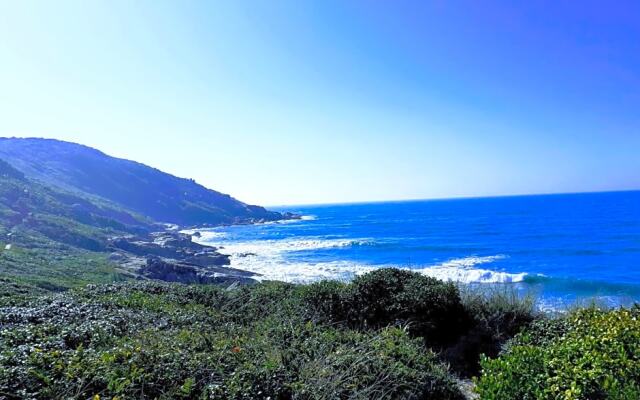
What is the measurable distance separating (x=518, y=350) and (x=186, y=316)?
609cm

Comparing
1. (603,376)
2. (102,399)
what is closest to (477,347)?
(603,376)

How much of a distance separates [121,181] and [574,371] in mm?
124888

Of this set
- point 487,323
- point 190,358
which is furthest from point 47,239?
point 190,358

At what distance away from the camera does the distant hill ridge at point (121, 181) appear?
101562 millimetres

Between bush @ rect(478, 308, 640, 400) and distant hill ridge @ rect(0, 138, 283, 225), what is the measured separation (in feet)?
347

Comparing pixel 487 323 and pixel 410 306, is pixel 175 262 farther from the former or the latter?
pixel 487 323

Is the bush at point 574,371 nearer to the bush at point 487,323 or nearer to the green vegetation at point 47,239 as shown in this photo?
the bush at point 487,323

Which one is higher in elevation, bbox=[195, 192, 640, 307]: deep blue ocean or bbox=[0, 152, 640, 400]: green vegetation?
bbox=[0, 152, 640, 400]: green vegetation

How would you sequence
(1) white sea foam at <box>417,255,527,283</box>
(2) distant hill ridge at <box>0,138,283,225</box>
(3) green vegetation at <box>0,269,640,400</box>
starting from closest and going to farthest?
1. (3) green vegetation at <box>0,269,640,400</box>
2. (1) white sea foam at <box>417,255,527,283</box>
3. (2) distant hill ridge at <box>0,138,283,225</box>

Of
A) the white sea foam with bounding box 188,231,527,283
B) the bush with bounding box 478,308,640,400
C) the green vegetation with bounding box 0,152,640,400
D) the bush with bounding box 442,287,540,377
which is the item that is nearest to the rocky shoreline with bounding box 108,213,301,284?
the white sea foam with bounding box 188,231,527,283

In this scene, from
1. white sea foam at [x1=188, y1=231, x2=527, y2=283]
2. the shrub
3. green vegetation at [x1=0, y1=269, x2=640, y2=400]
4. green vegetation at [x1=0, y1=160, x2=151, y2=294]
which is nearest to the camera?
green vegetation at [x1=0, y1=269, x2=640, y2=400]

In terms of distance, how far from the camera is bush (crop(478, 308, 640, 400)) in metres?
4.02

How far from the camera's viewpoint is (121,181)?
4520 inches

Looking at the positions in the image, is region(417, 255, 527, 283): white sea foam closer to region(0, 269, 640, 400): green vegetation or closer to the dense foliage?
region(0, 269, 640, 400): green vegetation
